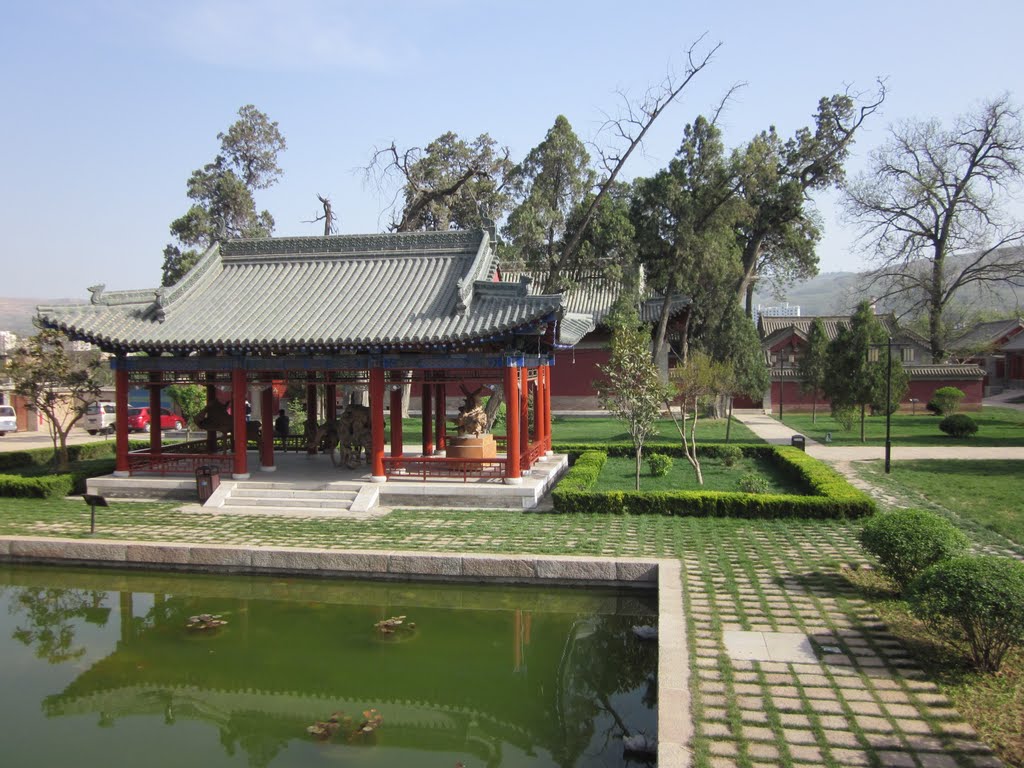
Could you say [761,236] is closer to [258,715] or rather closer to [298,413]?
[298,413]

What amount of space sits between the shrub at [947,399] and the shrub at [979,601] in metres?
28.0

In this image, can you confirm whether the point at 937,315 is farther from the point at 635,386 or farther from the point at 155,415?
the point at 155,415

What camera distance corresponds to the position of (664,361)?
36062mm

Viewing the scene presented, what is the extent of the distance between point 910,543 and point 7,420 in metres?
33.9

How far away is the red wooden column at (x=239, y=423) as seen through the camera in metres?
15.9

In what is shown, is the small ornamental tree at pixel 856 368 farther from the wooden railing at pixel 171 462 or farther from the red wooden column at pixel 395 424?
the wooden railing at pixel 171 462

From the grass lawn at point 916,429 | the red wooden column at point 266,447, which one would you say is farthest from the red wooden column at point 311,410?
the grass lawn at point 916,429

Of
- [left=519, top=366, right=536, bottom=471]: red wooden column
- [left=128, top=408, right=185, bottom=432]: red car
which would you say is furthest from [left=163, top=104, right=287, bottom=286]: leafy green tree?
[left=519, top=366, right=536, bottom=471]: red wooden column

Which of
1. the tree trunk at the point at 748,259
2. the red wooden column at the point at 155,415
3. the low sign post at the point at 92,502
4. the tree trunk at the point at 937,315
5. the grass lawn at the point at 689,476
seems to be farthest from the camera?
the tree trunk at the point at 937,315

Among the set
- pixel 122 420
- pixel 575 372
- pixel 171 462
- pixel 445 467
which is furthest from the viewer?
pixel 575 372

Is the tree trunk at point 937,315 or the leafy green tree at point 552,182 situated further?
the tree trunk at point 937,315

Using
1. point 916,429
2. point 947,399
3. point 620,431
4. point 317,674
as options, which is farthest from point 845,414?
point 317,674

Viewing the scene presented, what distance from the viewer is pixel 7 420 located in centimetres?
3206

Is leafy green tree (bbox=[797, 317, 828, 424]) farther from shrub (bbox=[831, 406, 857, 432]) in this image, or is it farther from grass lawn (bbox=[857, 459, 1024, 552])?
grass lawn (bbox=[857, 459, 1024, 552])
